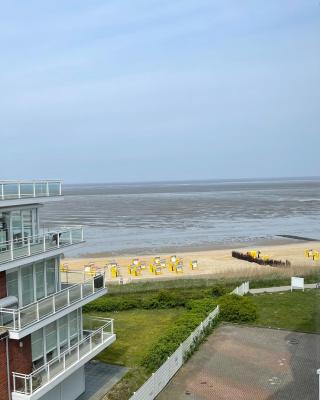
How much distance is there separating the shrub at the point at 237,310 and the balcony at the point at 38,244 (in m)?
13.9

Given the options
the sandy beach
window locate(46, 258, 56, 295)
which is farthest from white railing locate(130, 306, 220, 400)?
the sandy beach

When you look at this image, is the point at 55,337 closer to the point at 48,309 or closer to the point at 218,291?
the point at 48,309

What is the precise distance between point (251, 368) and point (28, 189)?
13.6 m

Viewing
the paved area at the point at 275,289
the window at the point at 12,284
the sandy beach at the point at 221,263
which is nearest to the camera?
the window at the point at 12,284

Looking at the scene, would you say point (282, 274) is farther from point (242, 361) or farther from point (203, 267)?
point (242, 361)

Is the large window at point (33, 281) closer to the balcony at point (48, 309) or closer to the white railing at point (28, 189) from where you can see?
the balcony at point (48, 309)

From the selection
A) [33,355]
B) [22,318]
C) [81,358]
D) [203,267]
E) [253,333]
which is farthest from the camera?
[203,267]

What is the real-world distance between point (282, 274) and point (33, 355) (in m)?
29.4

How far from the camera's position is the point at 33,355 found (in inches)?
672

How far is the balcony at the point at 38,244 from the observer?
1614cm

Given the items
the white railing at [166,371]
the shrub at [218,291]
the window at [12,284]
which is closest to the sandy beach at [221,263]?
the shrub at [218,291]

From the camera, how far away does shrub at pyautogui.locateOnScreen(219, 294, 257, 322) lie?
2988 cm

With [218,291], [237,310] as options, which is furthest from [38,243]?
[218,291]

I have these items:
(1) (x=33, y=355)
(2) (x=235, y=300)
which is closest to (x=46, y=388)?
(1) (x=33, y=355)
